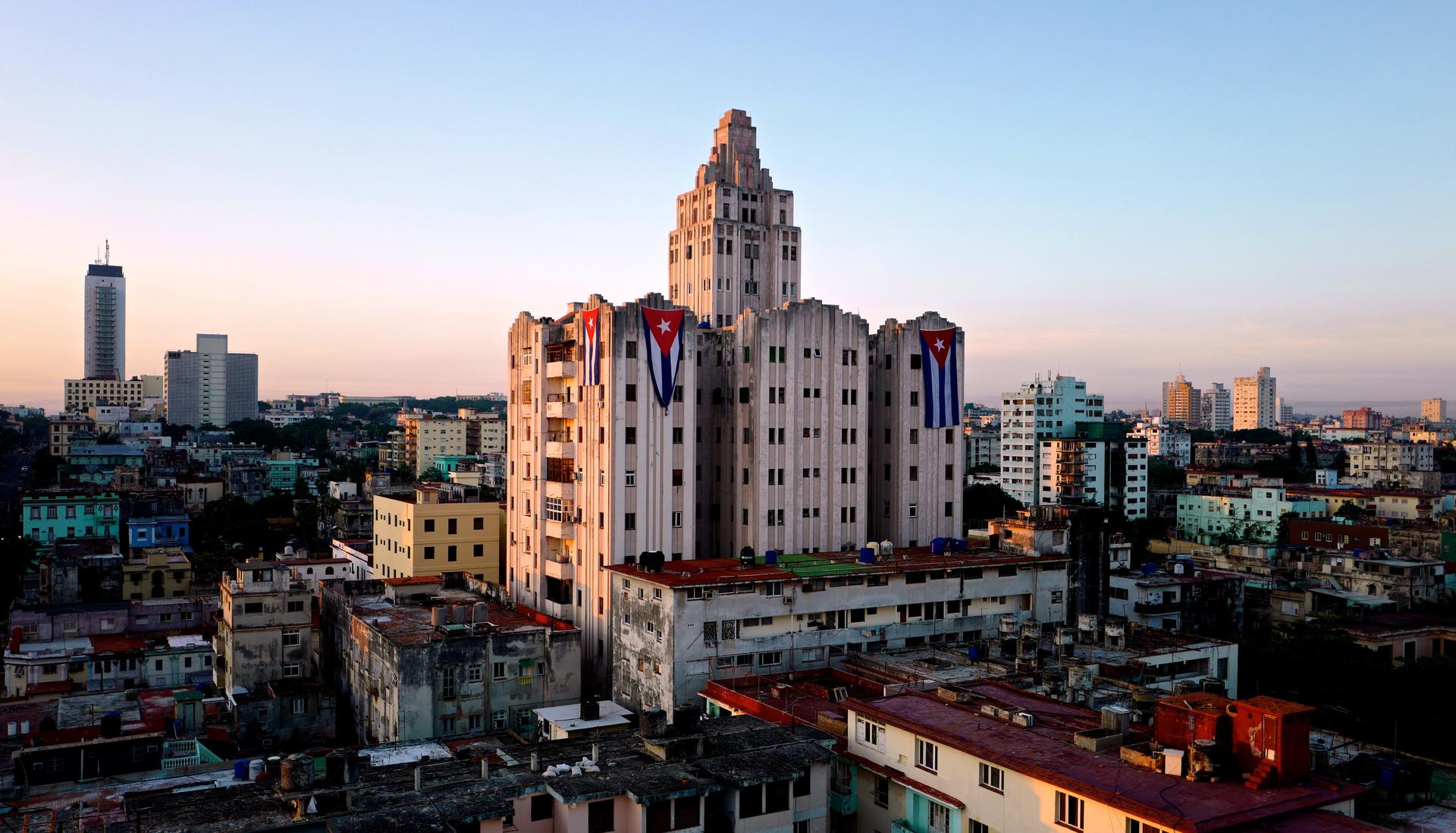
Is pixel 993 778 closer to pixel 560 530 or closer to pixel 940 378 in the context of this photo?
pixel 560 530

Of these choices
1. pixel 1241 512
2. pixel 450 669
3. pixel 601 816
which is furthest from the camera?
pixel 1241 512

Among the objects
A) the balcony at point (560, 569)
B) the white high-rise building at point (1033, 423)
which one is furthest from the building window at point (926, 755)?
the white high-rise building at point (1033, 423)

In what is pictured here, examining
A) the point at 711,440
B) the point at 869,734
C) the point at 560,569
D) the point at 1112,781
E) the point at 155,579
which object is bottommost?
the point at 155,579

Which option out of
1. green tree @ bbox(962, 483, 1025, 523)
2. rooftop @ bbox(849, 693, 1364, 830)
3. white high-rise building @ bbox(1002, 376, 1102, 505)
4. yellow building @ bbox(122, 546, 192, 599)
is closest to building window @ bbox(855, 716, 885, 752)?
rooftop @ bbox(849, 693, 1364, 830)

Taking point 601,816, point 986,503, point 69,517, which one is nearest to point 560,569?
point 601,816

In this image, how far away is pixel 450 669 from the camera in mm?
45062

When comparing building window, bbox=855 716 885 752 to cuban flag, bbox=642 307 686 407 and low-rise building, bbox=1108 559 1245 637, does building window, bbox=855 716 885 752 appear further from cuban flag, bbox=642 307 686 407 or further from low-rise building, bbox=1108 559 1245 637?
low-rise building, bbox=1108 559 1245 637

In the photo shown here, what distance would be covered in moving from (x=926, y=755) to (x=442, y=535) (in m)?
49.1

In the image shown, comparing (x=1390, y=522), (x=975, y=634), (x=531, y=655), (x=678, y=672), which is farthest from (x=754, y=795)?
(x=1390, y=522)

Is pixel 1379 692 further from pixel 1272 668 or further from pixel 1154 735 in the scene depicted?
pixel 1154 735

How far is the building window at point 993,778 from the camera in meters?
27.8

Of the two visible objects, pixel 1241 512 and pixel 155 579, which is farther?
pixel 1241 512

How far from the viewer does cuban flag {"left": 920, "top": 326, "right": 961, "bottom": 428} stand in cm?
6519

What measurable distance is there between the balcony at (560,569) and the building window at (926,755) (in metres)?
30.4
